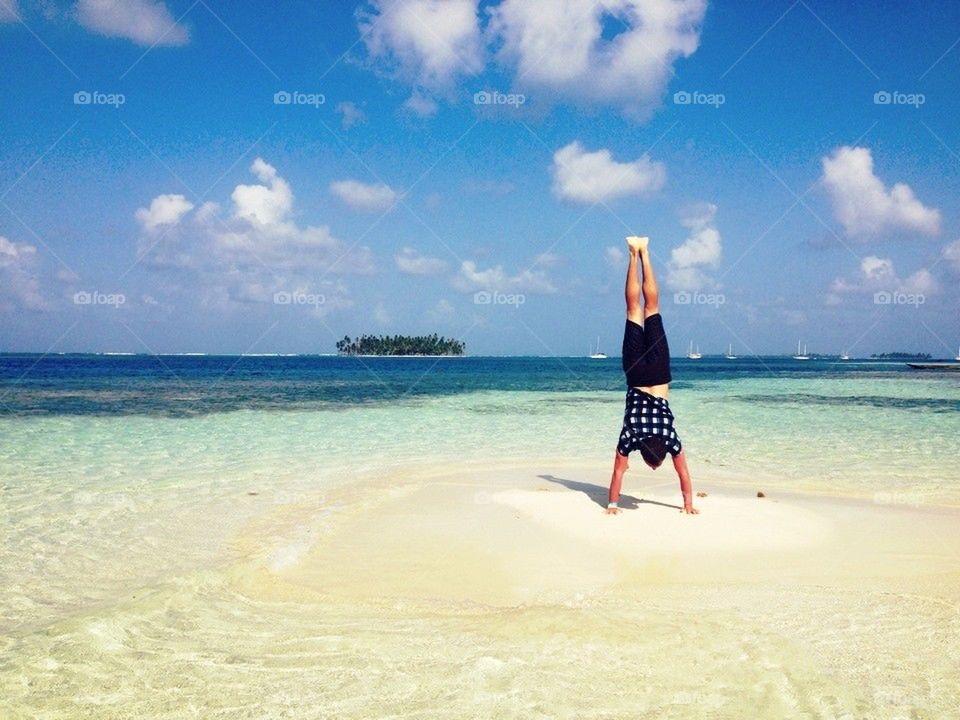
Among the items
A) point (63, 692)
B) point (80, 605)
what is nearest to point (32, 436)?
point (80, 605)

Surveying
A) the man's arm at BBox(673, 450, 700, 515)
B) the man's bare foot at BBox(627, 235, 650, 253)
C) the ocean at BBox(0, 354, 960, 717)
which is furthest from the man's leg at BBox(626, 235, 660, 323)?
the ocean at BBox(0, 354, 960, 717)

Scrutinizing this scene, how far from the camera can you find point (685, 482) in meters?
7.93

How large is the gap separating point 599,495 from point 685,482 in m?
1.79

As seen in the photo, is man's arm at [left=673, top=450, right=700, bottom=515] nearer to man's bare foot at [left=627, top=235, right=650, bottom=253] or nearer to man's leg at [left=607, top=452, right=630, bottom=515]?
man's leg at [left=607, top=452, right=630, bottom=515]

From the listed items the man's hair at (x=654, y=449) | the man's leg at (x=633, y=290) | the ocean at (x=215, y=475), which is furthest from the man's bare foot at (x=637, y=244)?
the ocean at (x=215, y=475)

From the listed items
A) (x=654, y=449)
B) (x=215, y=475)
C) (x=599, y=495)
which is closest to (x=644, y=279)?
(x=654, y=449)

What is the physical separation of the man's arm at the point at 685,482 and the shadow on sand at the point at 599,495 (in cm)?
33

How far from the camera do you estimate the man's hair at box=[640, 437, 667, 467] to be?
773cm

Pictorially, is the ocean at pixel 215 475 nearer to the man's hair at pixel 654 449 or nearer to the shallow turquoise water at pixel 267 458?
the shallow turquoise water at pixel 267 458

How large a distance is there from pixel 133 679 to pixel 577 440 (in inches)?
560

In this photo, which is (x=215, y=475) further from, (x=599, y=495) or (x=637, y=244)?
(x=637, y=244)

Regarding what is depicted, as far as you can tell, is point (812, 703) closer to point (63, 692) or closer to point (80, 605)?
point (63, 692)

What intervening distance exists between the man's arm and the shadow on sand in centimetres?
33

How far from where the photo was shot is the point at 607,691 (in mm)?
3805
